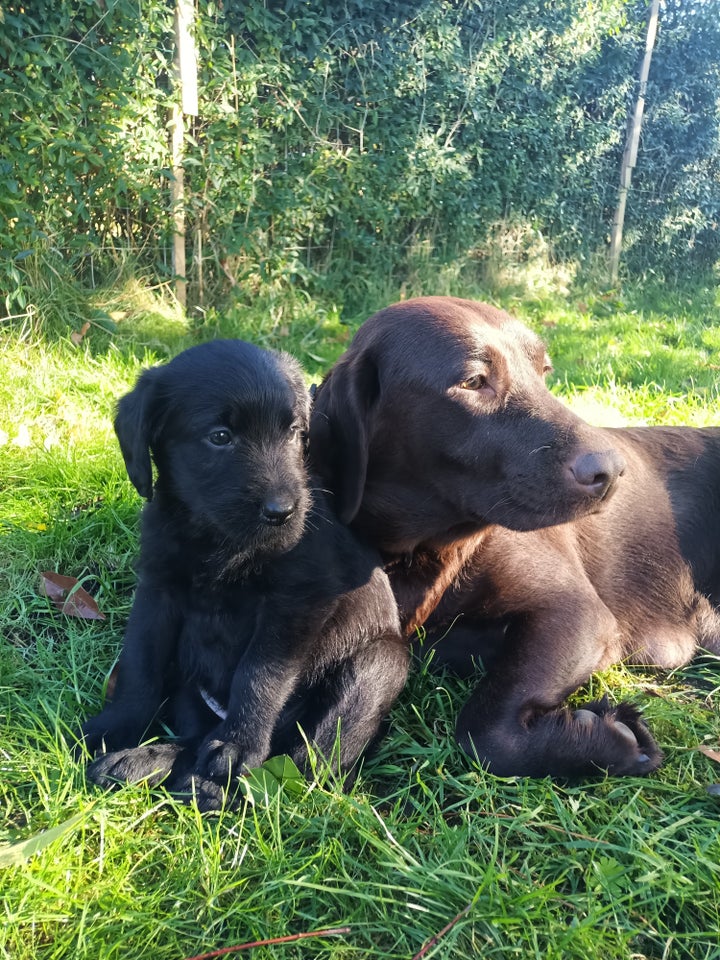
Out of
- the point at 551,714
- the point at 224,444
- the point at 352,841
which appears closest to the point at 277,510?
the point at 224,444

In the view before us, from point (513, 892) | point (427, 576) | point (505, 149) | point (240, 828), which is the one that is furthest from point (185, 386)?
point (505, 149)

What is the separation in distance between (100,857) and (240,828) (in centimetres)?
29

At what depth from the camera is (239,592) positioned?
7.43 feet

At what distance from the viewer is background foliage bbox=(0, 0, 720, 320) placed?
5.08 meters

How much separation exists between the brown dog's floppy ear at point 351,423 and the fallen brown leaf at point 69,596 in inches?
38.1

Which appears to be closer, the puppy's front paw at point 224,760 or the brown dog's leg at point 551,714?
the puppy's front paw at point 224,760

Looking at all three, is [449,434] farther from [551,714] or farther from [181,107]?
[181,107]

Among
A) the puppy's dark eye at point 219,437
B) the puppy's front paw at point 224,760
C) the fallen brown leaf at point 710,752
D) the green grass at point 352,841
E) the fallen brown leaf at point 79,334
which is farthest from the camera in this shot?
the fallen brown leaf at point 79,334

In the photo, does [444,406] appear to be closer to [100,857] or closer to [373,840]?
[373,840]

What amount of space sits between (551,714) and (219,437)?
1.17 m

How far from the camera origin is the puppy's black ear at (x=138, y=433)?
2260 millimetres

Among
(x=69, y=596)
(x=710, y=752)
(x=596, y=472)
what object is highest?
(x=596, y=472)

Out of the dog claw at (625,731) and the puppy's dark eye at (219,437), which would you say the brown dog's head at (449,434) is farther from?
the dog claw at (625,731)

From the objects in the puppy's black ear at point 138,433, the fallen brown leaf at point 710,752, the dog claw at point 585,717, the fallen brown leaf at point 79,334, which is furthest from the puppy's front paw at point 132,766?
the fallen brown leaf at point 79,334
